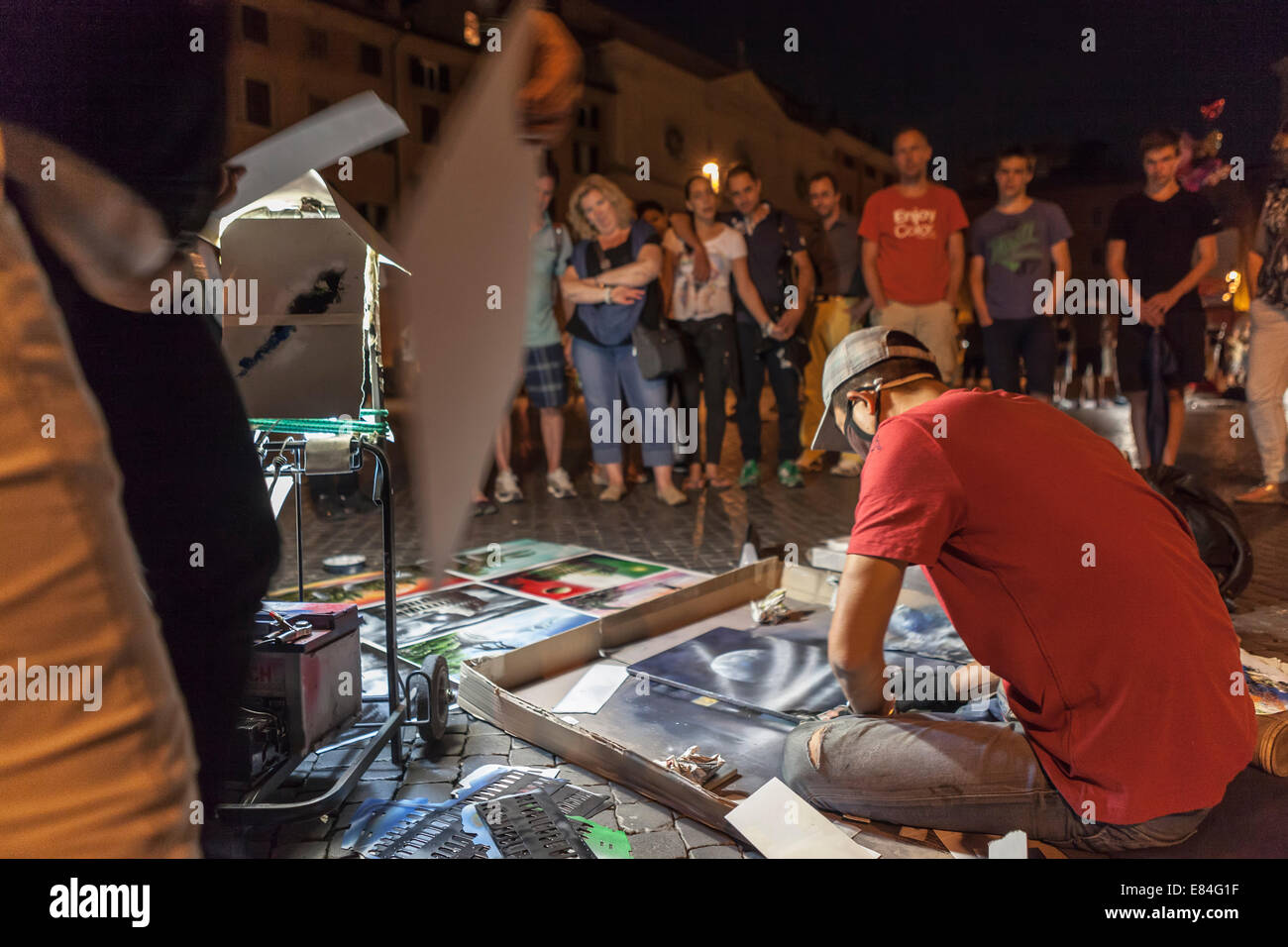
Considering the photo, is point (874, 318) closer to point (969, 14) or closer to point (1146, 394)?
point (1146, 394)

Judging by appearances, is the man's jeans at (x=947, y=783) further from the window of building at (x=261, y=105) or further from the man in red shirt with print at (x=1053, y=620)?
the window of building at (x=261, y=105)

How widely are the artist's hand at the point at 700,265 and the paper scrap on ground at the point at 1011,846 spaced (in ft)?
14.8

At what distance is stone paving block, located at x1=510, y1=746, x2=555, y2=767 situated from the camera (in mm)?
2186

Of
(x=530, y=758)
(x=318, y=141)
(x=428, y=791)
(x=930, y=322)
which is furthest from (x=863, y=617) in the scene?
(x=930, y=322)

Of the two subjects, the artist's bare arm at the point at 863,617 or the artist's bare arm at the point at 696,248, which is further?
the artist's bare arm at the point at 696,248

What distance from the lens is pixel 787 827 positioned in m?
1.79

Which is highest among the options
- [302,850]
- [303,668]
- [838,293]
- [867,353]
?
[838,293]

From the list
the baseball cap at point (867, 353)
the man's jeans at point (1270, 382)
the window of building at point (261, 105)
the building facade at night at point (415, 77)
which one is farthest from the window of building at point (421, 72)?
the man's jeans at point (1270, 382)

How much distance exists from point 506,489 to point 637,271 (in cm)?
177

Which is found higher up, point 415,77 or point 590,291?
point 415,77

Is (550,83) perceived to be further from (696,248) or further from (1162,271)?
(1162,271)

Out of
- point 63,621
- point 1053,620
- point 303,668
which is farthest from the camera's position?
point 303,668

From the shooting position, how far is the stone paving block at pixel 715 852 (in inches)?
69.8

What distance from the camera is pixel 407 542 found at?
463cm
